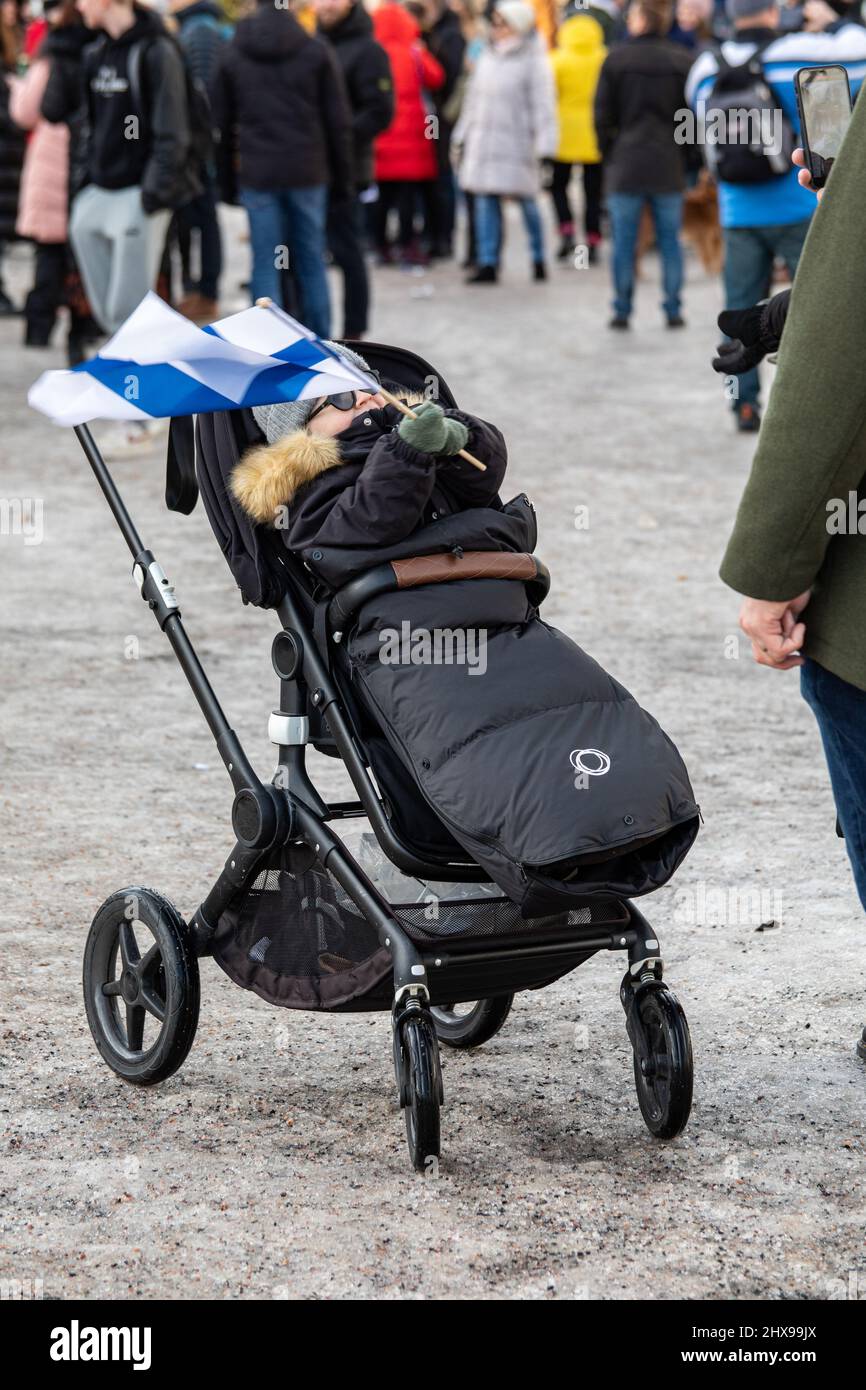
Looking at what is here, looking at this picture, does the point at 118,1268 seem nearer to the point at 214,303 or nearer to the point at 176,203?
the point at 176,203

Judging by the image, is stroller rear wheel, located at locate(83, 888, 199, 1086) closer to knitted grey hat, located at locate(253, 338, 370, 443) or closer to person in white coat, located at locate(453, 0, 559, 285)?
knitted grey hat, located at locate(253, 338, 370, 443)

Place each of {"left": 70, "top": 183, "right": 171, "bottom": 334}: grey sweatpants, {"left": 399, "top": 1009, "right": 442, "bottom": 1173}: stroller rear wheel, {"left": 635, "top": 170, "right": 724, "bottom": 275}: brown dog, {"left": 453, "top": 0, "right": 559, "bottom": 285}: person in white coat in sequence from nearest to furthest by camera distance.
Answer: {"left": 399, "top": 1009, "right": 442, "bottom": 1173}: stroller rear wheel → {"left": 70, "top": 183, "right": 171, "bottom": 334}: grey sweatpants → {"left": 453, "top": 0, "right": 559, "bottom": 285}: person in white coat → {"left": 635, "top": 170, "right": 724, "bottom": 275}: brown dog

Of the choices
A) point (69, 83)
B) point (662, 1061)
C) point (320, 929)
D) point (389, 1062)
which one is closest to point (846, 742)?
point (662, 1061)

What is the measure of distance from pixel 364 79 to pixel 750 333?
9397 millimetres

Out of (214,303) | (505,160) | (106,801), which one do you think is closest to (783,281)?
(505,160)

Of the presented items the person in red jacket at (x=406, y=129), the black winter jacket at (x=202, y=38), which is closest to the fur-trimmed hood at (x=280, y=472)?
the black winter jacket at (x=202, y=38)

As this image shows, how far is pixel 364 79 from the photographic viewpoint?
39.8 feet

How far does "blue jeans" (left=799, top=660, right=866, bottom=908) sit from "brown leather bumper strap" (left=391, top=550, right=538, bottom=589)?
64 centimetres

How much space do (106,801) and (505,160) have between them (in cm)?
1005

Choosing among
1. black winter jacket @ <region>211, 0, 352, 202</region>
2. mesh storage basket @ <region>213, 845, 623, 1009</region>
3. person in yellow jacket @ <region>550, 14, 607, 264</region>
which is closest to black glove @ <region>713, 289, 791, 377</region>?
mesh storage basket @ <region>213, 845, 623, 1009</region>

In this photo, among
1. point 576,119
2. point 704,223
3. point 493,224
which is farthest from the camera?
point 576,119

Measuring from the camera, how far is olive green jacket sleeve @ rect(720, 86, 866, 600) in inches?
97.2

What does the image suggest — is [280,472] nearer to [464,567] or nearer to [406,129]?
[464,567]

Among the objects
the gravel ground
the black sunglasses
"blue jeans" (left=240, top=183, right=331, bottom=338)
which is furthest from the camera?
"blue jeans" (left=240, top=183, right=331, bottom=338)
